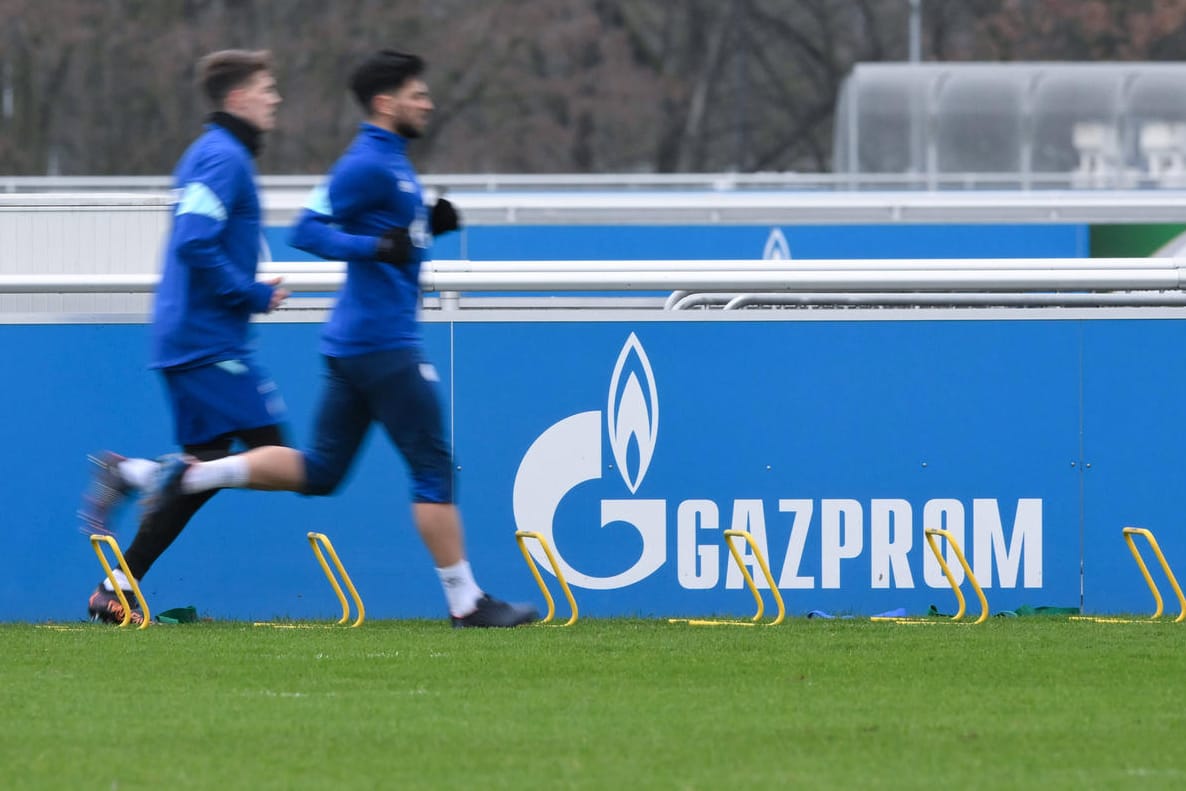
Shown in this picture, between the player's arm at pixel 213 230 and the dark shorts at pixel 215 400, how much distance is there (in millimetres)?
226

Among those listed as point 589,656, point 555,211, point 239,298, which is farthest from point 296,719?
point 555,211

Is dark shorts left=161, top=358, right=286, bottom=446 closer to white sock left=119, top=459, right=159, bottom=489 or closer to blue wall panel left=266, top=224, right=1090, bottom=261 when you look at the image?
white sock left=119, top=459, right=159, bottom=489

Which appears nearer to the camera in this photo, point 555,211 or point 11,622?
point 11,622

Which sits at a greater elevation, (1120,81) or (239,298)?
(239,298)

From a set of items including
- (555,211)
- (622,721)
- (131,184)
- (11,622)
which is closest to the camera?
(622,721)

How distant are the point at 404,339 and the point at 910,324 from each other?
212 centimetres

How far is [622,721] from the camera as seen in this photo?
5.45 metres

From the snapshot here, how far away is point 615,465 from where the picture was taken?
27.1 ft

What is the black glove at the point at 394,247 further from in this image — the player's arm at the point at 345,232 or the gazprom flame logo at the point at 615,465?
the gazprom flame logo at the point at 615,465

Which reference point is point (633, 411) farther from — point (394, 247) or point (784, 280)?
point (394, 247)

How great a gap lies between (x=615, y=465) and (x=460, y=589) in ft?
3.72

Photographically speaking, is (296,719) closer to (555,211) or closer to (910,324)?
(910,324)

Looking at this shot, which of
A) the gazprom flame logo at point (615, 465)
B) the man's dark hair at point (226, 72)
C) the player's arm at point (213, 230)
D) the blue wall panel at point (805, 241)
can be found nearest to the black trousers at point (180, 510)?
the player's arm at point (213, 230)

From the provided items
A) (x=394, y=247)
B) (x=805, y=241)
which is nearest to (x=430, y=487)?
(x=394, y=247)
